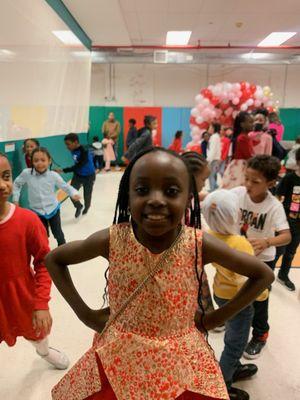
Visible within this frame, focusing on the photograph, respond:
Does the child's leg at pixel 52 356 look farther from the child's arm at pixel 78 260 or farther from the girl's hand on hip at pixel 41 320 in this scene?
the child's arm at pixel 78 260

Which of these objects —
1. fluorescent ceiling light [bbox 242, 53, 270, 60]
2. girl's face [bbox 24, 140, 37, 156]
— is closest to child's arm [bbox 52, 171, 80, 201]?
girl's face [bbox 24, 140, 37, 156]

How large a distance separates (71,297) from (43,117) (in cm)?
387

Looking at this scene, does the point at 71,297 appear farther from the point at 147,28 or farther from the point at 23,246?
the point at 147,28

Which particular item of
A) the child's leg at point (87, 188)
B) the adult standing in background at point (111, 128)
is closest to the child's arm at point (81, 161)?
the child's leg at point (87, 188)

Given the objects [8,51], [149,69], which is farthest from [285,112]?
[8,51]

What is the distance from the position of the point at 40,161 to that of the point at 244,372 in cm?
231

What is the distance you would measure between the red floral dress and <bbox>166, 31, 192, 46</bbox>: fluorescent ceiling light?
7.24 metres

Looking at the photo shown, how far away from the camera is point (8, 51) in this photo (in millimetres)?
3195

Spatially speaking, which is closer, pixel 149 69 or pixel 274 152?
pixel 274 152

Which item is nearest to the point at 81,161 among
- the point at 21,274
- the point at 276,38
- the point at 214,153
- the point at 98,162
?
the point at 214,153

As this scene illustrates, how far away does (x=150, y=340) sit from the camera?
2.66ft

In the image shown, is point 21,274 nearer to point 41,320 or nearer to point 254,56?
point 41,320

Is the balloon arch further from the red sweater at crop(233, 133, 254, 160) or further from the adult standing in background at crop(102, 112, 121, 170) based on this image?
the red sweater at crop(233, 133, 254, 160)

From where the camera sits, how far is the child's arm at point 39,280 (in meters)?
1.30
